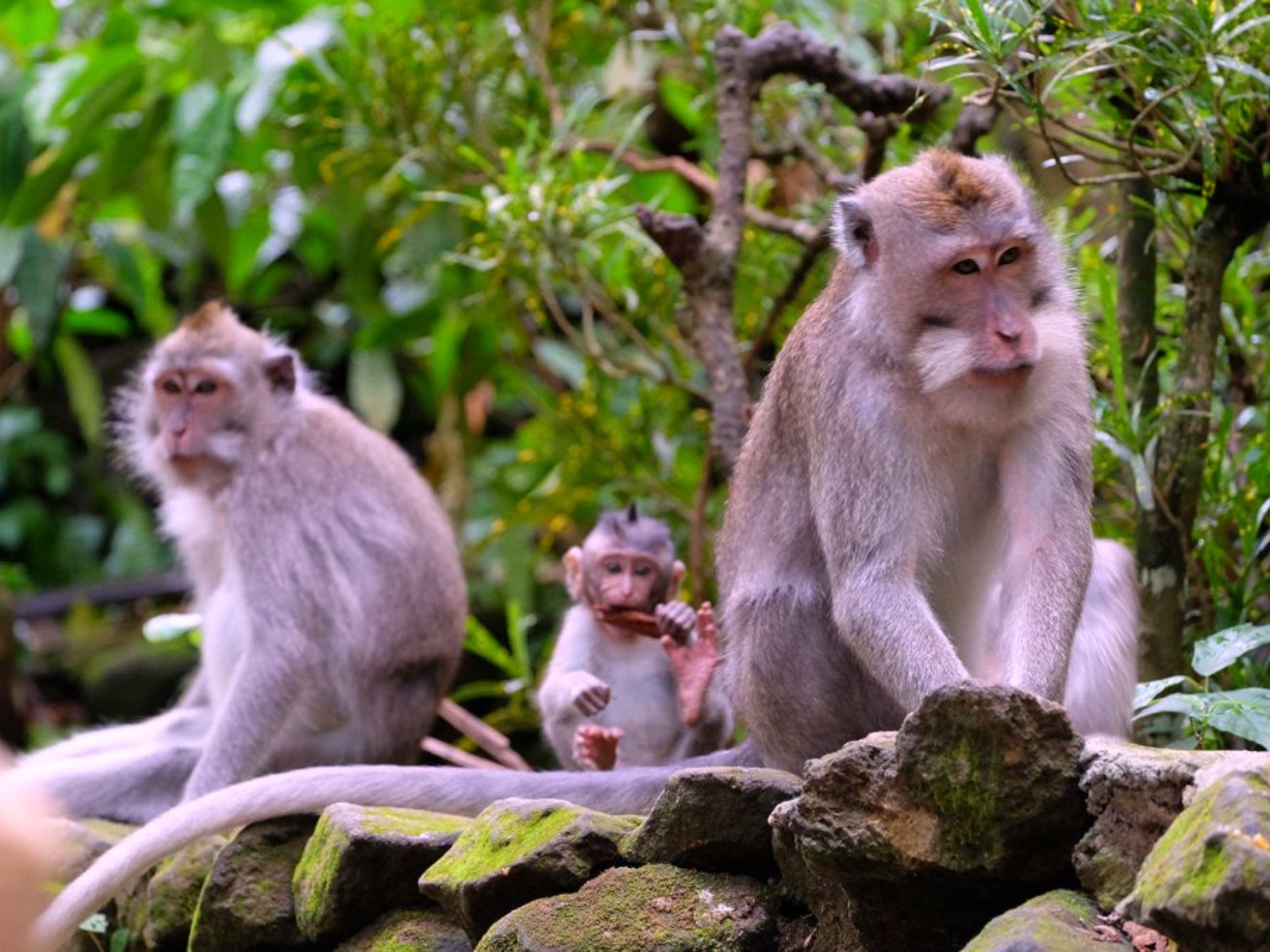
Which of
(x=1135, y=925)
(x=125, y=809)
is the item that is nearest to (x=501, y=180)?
(x=125, y=809)

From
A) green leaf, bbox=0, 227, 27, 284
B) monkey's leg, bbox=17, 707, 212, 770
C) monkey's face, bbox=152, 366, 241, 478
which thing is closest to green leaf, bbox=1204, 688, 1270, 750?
monkey's face, bbox=152, 366, 241, 478

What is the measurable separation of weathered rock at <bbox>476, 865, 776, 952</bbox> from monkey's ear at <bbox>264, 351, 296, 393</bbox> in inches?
135

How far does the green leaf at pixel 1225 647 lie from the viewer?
13.1 ft

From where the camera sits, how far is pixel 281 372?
6.75 metres

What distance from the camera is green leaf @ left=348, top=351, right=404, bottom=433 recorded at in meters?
10.7

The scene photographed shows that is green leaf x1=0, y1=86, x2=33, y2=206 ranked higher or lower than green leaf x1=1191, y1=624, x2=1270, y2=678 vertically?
higher

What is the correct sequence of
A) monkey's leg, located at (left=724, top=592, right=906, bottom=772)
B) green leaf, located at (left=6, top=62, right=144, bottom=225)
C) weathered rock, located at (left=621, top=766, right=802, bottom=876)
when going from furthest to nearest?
green leaf, located at (left=6, top=62, right=144, bottom=225), monkey's leg, located at (left=724, top=592, right=906, bottom=772), weathered rock, located at (left=621, top=766, right=802, bottom=876)

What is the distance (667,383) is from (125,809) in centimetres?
275

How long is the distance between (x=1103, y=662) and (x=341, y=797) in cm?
213

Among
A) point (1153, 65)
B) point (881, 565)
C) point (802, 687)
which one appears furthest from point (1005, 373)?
point (1153, 65)

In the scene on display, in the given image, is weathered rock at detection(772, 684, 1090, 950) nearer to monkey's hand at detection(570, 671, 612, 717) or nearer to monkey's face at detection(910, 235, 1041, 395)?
monkey's face at detection(910, 235, 1041, 395)

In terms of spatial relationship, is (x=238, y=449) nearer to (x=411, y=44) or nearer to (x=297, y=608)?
(x=297, y=608)

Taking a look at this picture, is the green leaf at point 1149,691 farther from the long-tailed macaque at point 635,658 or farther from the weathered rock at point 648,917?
the long-tailed macaque at point 635,658

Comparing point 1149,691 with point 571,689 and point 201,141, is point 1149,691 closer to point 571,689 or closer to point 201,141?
point 571,689
